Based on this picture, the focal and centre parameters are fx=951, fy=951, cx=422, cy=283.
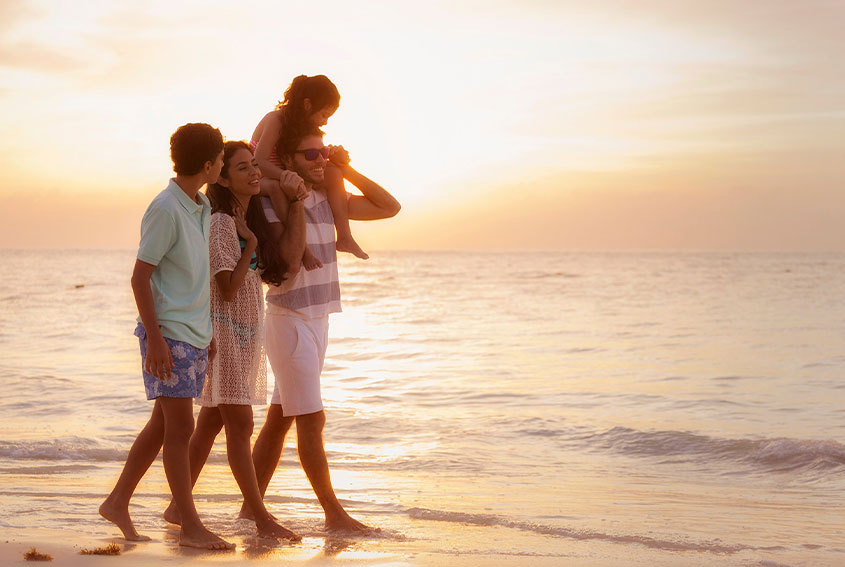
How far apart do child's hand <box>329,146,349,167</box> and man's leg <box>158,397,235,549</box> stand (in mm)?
1260

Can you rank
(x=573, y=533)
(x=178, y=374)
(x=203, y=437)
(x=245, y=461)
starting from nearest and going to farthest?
(x=178, y=374) < (x=245, y=461) < (x=203, y=437) < (x=573, y=533)

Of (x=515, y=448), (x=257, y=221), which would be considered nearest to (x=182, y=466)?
(x=257, y=221)

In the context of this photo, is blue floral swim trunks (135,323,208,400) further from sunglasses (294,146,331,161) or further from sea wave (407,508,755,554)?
sea wave (407,508,755,554)

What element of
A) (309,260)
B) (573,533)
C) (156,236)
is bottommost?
(573,533)

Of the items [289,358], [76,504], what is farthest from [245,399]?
[76,504]

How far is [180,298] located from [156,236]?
27 cm

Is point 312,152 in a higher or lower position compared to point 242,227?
higher

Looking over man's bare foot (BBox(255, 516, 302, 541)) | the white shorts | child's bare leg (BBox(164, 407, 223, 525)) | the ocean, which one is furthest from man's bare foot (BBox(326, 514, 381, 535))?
child's bare leg (BBox(164, 407, 223, 525))

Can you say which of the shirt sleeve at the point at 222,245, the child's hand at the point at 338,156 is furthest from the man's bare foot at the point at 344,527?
the child's hand at the point at 338,156

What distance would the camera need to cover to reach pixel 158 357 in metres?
3.73

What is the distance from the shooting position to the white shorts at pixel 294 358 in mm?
4309

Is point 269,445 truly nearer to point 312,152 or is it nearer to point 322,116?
point 312,152

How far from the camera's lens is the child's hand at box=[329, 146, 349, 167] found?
4.35 metres

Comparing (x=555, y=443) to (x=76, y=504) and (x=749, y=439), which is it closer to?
(x=749, y=439)
